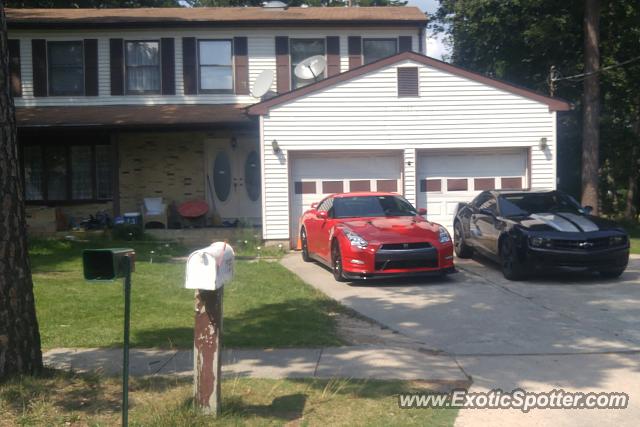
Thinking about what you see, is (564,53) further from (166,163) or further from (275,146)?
(166,163)

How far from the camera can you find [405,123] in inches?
635

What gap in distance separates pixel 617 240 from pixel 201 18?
13399mm

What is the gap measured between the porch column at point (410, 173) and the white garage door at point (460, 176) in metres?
0.34

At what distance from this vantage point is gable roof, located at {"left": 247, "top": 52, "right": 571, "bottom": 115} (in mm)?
15789

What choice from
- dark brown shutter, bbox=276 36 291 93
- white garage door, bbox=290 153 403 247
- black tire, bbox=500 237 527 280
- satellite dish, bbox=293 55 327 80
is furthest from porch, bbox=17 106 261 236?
black tire, bbox=500 237 527 280

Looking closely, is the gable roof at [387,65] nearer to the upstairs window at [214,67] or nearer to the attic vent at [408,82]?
the attic vent at [408,82]

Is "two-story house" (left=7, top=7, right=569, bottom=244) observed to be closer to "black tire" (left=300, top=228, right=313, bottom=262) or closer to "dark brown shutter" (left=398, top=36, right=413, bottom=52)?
"dark brown shutter" (left=398, top=36, right=413, bottom=52)

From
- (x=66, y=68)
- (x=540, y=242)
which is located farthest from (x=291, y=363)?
(x=66, y=68)

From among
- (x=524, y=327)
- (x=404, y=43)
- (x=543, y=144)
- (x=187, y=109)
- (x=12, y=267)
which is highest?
(x=404, y=43)

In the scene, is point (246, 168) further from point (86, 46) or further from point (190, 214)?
point (86, 46)

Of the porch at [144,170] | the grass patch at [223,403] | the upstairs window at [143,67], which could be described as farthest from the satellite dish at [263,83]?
the grass patch at [223,403]

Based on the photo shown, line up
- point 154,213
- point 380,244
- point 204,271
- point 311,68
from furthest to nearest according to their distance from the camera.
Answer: point 311,68 < point 154,213 < point 380,244 < point 204,271

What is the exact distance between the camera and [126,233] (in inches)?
672

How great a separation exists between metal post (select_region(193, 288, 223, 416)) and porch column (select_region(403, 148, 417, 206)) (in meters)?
11.5
